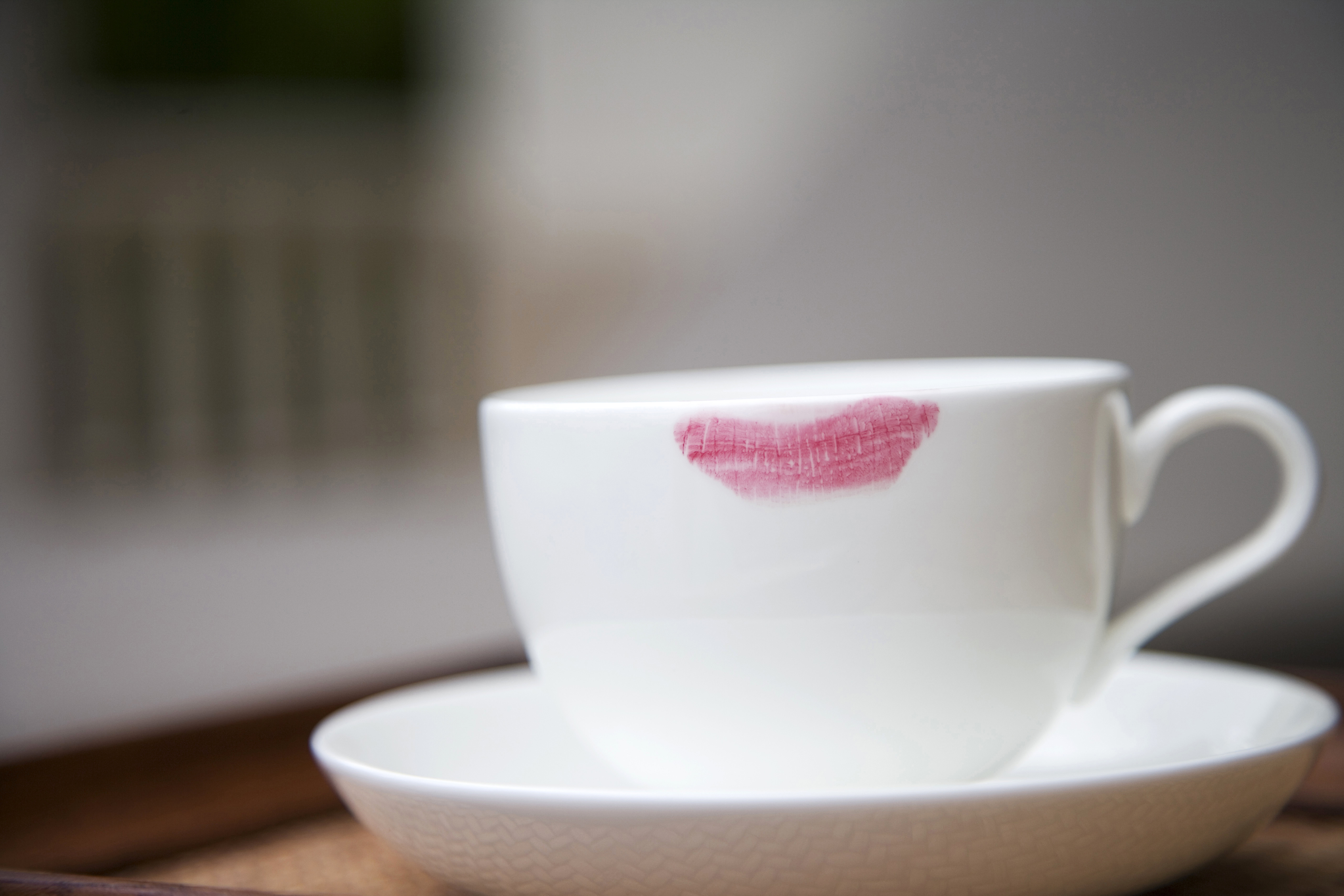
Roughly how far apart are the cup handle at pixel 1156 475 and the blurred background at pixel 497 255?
77cm

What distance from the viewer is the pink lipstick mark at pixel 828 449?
28cm

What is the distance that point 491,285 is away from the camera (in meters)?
2.63

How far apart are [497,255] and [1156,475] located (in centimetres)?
239

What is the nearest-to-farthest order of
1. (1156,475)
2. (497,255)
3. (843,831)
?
(843,831) < (1156,475) < (497,255)

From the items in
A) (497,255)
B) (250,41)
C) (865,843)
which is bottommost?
(865,843)

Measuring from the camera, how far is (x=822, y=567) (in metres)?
0.28

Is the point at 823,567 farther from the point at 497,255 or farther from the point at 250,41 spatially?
the point at 250,41

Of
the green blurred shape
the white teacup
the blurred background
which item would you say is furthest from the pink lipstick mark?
the green blurred shape

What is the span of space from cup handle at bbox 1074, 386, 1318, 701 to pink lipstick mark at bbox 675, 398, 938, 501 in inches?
3.3

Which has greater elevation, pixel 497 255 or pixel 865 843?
pixel 497 255

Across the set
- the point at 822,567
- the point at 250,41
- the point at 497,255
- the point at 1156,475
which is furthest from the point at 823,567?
the point at 250,41

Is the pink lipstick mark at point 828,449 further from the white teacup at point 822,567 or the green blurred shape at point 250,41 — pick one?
the green blurred shape at point 250,41

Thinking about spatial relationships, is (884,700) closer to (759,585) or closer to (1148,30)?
(759,585)

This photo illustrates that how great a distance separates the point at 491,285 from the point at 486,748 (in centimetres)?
231
